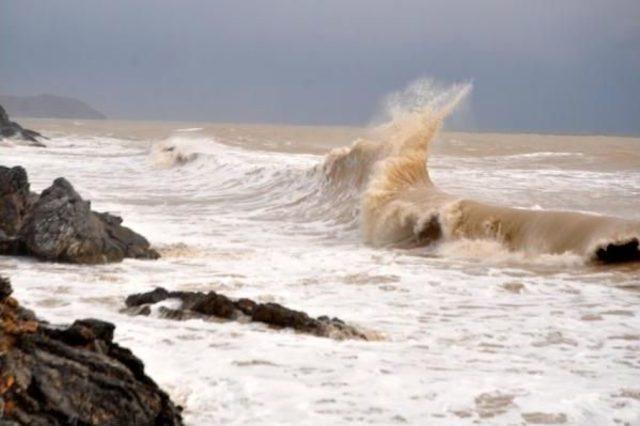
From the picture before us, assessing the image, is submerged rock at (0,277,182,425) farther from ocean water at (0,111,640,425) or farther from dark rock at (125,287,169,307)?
dark rock at (125,287,169,307)

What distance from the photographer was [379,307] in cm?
761

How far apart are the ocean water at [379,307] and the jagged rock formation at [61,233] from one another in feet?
0.93

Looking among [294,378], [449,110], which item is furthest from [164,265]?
[449,110]

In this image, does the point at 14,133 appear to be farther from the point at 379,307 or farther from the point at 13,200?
the point at 379,307

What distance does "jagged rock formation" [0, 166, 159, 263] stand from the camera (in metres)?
9.30

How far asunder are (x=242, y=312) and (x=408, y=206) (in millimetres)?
8063

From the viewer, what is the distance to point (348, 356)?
18.2ft

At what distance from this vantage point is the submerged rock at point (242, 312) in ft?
20.5

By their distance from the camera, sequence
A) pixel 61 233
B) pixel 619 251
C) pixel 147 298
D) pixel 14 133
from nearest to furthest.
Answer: pixel 147 298 → pixel 61 233 → pixel 619 251 → pixel 14 133

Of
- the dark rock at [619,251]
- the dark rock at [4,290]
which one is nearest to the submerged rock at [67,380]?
the dark rock at [4,290]

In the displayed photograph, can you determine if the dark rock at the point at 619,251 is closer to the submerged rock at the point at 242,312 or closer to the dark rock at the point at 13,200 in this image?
the submerged rock at the point at 242,312

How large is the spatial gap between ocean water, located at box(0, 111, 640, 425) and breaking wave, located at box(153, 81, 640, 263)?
0.06 m

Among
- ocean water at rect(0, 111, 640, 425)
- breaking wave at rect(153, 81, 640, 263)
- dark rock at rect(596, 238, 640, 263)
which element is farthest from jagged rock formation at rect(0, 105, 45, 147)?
dark rock at rect(596, 238, 640, 263)

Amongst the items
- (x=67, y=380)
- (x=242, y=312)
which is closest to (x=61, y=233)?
(x=242, y=312)
